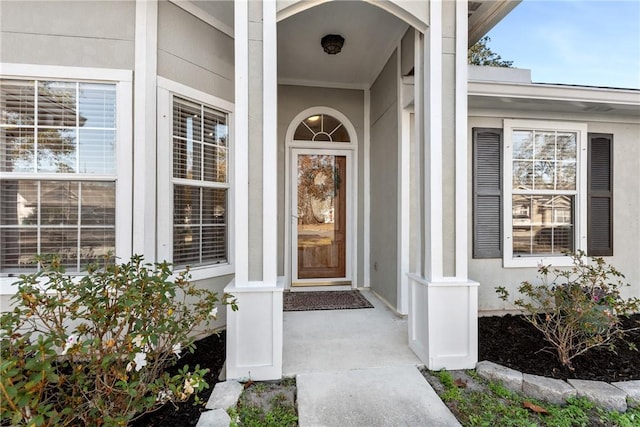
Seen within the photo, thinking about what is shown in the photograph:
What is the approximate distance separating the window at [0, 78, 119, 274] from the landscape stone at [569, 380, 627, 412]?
144 inches

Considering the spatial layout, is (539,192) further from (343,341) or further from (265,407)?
(265,407)

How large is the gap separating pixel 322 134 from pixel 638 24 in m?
3.99

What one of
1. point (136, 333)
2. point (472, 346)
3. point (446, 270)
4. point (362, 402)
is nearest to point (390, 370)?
point (362, 402)

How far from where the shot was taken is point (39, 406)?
1.20 m

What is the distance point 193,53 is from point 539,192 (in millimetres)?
4073

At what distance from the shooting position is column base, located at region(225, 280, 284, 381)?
2174 mm

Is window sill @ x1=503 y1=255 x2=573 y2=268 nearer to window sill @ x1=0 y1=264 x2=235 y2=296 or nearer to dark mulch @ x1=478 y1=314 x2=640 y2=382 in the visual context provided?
dark mulch @ x1=478 y1=314 x2=640 y2=382

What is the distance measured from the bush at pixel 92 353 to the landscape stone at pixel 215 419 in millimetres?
226

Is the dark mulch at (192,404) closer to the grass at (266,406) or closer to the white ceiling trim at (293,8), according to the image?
the grass at (266,406)

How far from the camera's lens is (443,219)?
2.44 m

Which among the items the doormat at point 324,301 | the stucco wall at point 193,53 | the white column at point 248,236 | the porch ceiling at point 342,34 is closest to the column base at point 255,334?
the white column at point 248,236

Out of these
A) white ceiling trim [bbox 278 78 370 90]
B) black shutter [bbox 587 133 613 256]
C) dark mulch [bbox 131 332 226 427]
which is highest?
white ceiling trim [bbox 278 78 370 90]

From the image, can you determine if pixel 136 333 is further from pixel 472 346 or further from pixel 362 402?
Result: pixel 472 346

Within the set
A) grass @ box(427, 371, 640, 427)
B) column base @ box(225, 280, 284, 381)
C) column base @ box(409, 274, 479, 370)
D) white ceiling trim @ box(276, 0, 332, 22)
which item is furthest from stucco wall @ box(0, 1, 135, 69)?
grass @ box(427, 371, 640, 427)
